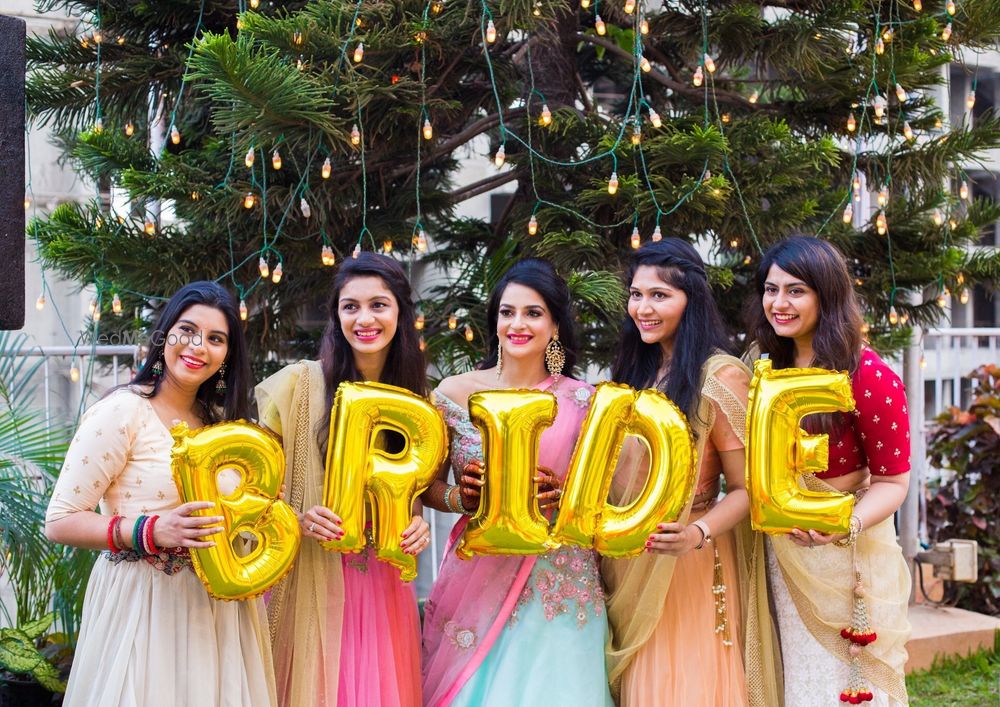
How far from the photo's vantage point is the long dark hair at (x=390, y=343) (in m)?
2.83

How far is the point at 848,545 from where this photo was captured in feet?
8.74

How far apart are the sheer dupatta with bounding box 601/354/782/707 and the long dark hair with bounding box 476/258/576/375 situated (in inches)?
15.5

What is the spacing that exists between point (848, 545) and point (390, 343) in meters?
1.31

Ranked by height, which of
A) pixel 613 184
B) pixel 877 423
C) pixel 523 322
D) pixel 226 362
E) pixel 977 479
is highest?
pixel 613 184

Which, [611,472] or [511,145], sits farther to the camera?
[511,145]

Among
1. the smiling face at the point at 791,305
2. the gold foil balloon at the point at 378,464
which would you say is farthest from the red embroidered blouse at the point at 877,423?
→ the gold foil balloon at the point at 378,464

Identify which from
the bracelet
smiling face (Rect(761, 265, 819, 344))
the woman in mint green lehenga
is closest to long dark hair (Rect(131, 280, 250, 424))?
the woman in mint green lehenga

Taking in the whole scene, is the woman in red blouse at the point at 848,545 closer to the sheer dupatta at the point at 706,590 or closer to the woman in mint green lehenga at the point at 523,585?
the sheer dupatta at the point at 706,590

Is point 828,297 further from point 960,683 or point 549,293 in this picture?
point 960,683

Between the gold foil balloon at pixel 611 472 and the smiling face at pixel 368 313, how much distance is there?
615 mm

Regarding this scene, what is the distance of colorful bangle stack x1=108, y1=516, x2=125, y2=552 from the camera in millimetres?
2344

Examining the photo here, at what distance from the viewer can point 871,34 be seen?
362 centimetres

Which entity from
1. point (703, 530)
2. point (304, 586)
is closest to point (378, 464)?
point (304, 586)

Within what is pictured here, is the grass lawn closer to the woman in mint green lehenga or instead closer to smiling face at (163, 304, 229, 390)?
the woman in mint green lehenga
